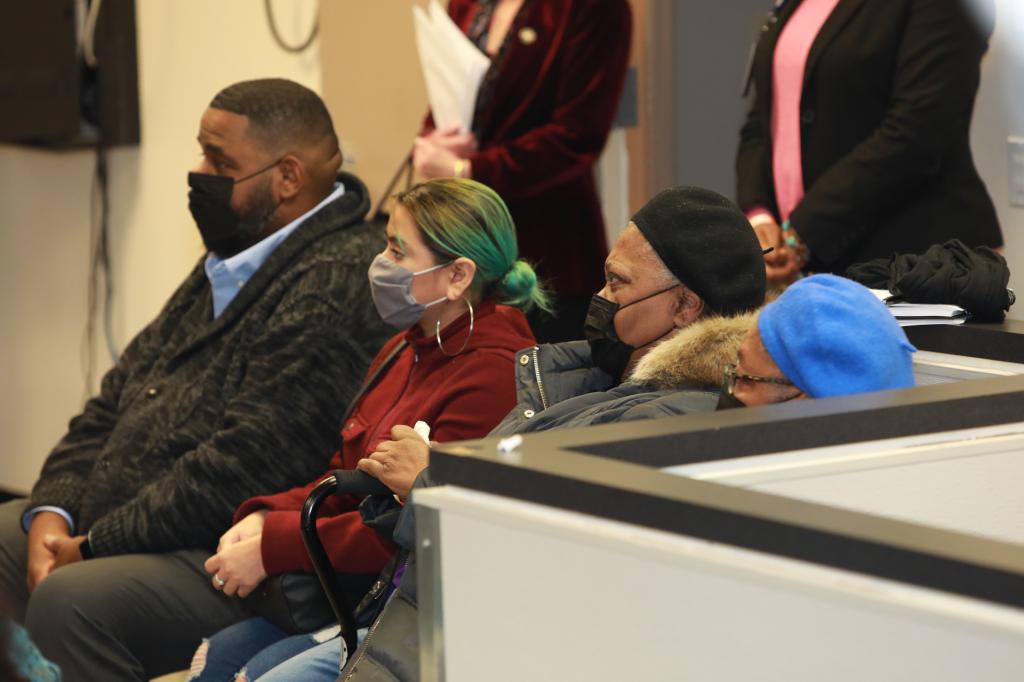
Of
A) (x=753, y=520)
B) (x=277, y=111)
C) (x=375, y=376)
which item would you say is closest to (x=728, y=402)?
(x=753, y=520)

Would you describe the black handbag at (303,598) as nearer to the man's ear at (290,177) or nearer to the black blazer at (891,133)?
the man's ear at (290,177)

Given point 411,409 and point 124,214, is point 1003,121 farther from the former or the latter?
point 124,214

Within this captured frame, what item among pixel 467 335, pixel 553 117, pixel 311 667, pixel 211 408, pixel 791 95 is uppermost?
pixel 791 95

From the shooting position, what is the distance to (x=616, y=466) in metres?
1.37

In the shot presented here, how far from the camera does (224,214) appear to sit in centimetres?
306

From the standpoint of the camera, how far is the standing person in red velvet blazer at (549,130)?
3338 millimetres

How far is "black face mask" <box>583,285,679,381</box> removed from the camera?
2.24 m

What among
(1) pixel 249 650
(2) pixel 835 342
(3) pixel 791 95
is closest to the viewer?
(2) pixel 835 342

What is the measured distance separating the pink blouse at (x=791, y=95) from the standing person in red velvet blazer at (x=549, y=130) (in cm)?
46

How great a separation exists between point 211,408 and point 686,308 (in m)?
1.06

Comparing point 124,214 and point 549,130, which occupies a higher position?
point 549,130

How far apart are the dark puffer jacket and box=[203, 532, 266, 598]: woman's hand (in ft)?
0.75

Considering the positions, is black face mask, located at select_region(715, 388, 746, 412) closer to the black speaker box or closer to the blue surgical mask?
the blue surgical mask

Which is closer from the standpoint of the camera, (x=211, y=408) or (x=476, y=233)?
(x=476, y=233)
